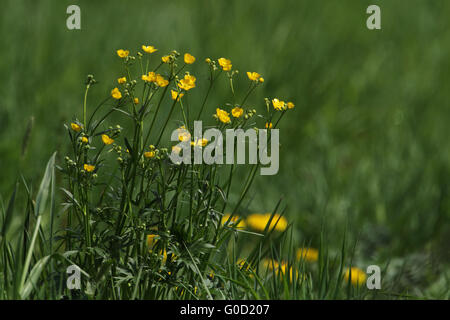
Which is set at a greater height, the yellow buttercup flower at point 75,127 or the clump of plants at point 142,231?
the yellow buttercup flower at point 75,127

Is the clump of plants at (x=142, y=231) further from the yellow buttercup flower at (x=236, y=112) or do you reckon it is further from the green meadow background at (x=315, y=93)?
the green meadow background at (x=315, y=93)

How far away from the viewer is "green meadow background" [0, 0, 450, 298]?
2.98 m

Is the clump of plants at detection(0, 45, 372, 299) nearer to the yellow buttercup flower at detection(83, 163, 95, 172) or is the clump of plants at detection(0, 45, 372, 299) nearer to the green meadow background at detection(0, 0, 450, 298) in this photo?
the yellow buttercup flower at detection(83, 163, 95, 172)

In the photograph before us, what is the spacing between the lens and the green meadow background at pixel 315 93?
2984mm

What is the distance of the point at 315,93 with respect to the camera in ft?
12.5

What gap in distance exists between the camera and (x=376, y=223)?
310cm

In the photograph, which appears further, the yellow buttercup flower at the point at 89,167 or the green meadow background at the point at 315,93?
the green meadow background at the point at 315,93

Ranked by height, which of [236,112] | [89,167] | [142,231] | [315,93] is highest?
[315,93]

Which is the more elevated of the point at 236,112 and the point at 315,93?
the point at 315,93

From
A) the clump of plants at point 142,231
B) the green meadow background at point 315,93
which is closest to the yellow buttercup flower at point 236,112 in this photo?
the clump of plants at point 142,231

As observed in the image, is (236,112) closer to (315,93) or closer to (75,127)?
(75,127)

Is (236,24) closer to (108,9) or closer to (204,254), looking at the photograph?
(108,9)

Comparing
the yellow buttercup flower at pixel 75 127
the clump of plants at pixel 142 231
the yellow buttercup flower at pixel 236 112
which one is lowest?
the clump of plants at pixel 142 231

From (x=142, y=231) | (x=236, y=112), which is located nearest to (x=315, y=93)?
(x=236, y=112)
